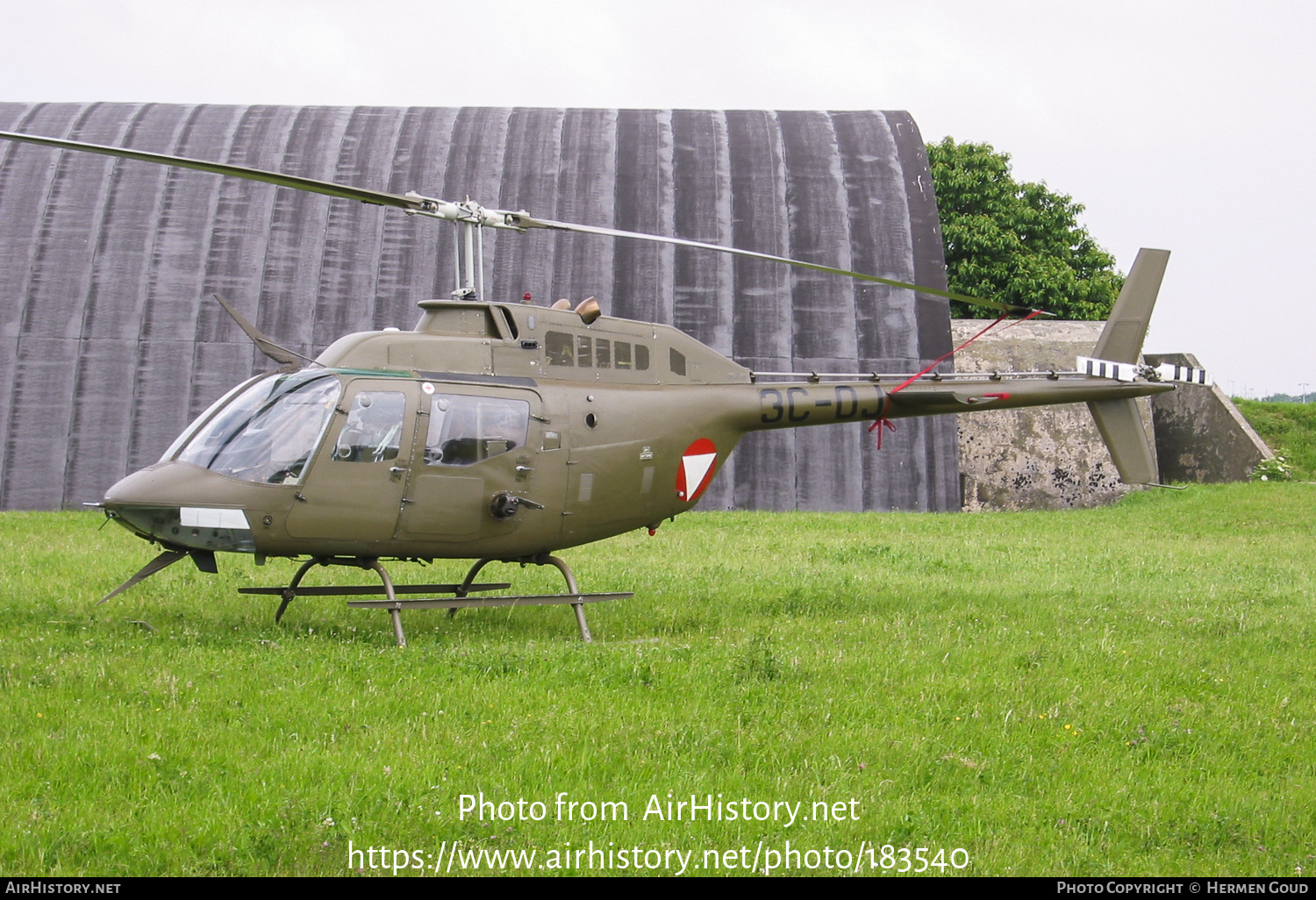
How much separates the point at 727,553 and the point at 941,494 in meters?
8.80

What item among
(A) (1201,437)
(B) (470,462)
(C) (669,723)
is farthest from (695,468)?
(A) (1201,437)

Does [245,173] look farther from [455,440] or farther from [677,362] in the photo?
[677,362]

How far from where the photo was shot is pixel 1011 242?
44.2m

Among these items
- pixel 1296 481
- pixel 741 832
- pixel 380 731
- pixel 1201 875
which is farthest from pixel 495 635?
pixel 1296 481

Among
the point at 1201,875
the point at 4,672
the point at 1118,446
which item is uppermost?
the point at 1118,446

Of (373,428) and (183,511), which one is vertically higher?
(373,428)

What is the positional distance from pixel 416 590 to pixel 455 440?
1886 millimetres

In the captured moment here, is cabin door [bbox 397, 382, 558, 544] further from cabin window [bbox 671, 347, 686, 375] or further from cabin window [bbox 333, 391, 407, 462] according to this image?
cabin window [bbox 671, 347, 686, 375]

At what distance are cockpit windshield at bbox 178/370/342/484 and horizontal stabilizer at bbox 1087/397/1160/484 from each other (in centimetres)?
947

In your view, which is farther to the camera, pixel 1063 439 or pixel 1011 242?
pixel 1011 242

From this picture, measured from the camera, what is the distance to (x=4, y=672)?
8688 mm

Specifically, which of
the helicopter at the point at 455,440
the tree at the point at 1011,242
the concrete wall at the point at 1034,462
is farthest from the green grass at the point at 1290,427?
the helicopter at the point at 455,440

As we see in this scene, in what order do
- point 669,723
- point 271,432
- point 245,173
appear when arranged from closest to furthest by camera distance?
point 669,723 < point 245,173 < point 271,432
